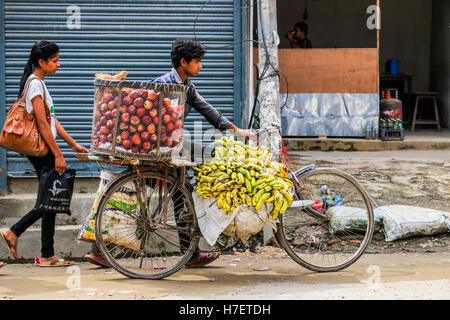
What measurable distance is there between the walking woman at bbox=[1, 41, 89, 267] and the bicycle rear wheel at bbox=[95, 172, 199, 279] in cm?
63

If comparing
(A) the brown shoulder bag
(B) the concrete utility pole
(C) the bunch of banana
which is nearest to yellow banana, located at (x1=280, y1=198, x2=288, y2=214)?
(C) the bunch of banana

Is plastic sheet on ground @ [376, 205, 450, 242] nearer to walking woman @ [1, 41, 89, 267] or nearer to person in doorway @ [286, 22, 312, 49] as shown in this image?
walking woman @ [1, 41, 89, 267]

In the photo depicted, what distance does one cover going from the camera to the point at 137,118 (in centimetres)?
442

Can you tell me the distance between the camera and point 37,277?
502 centimetres

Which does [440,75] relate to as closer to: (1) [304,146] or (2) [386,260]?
(1) [304,146]

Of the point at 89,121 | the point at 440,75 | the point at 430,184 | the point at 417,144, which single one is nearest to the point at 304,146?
the point at 417,144

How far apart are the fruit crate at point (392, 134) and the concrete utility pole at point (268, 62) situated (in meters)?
4.66

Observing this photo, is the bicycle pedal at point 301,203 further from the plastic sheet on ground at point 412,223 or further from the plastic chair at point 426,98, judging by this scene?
the plastic chair at point 426,98

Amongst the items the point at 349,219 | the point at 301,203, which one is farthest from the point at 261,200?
the point at 349,219

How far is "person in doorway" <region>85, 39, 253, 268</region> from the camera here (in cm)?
479

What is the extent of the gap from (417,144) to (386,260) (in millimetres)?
4862

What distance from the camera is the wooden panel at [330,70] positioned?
10.1m

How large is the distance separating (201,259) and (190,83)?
1.49m

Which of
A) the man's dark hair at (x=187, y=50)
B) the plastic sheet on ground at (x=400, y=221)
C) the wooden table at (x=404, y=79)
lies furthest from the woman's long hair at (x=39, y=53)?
the wooden table at (x=404, y=79)
